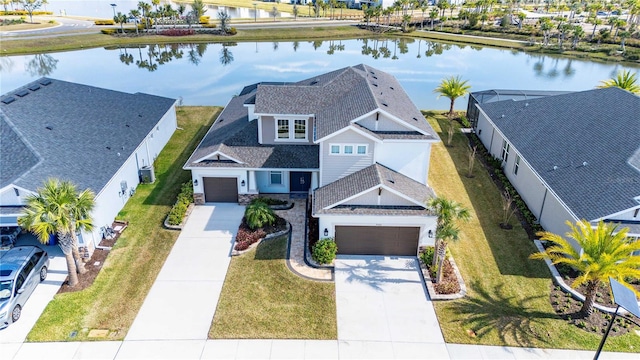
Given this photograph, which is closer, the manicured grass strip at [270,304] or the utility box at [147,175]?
the manicured grass strip at [270,304]

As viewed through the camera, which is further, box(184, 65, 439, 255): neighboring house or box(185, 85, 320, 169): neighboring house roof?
box(185, 85, 320, 169): neighboring house roof

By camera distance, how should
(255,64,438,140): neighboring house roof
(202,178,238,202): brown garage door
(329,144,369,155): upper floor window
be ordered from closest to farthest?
(329,144,369,155): upper floor window
(255,64,438,140): neighboring house roof
(202,178,238,202): brown garage door

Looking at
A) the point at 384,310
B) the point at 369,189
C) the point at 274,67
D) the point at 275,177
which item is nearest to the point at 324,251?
the point at 369,189

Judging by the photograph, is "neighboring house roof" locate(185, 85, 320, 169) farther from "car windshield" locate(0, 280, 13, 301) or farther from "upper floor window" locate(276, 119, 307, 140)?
"car windshield" locate(0, 280, 13, 301)

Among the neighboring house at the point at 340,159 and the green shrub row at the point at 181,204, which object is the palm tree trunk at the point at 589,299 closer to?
the neighboring house at the point at 340,159

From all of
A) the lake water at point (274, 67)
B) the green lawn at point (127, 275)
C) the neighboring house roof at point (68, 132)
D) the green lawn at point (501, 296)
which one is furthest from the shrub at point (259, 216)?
the lake water at point (274, 67)

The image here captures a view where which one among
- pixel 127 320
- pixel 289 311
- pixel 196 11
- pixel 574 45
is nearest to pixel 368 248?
pixel 289 311

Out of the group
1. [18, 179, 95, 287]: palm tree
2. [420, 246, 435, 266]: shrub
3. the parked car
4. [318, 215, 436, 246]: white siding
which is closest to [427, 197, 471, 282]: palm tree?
[420, 246, 435, 266]: shrub
